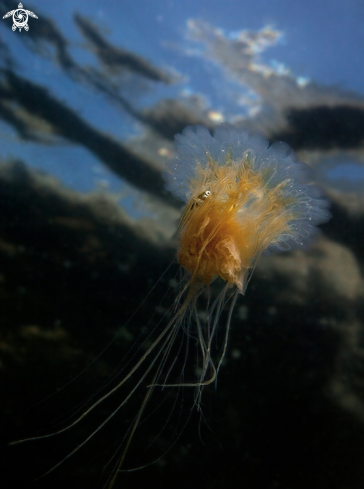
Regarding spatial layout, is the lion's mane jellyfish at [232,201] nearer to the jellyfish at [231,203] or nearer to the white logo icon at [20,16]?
the jellyfish at [231,203]

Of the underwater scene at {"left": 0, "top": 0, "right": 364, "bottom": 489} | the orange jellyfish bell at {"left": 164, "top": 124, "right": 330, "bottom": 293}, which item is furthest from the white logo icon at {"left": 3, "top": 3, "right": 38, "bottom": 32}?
the orange jellyfish bell at {"left": 164, "top": 124, "right": 330, "bottom": 293}

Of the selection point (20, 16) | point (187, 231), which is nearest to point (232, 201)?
point (187, 231)

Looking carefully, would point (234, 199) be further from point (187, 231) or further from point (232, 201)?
point (187, 231)

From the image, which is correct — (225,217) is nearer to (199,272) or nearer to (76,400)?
(199,272)

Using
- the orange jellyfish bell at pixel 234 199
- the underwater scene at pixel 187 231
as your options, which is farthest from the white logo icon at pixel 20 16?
the orange jellyfish bell at pixel 234 199

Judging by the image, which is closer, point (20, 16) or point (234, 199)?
point (234, 199)

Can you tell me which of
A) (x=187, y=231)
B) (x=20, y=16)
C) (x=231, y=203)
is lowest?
(x=187, y=231)
